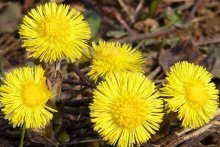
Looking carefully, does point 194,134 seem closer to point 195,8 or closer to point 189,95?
point 189,95

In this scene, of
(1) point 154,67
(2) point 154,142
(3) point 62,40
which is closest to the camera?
(3) point 62,40

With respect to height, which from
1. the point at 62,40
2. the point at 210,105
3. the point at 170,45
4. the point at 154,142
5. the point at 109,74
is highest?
the point at 170,45

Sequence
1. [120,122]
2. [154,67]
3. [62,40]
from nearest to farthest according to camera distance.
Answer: [120,122] < [62,40] < [154,67]

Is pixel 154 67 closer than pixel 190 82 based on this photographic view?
No

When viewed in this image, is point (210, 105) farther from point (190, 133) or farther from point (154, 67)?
point (154, 67)

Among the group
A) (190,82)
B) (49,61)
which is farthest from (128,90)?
(49,61)

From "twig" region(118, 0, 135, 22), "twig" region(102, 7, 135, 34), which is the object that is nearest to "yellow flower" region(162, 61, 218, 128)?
"twig" region(102, 7, 135, 34)

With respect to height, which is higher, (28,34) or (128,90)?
(28,34)
